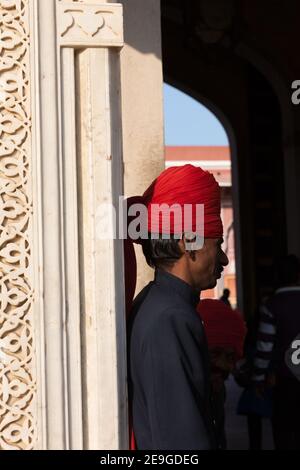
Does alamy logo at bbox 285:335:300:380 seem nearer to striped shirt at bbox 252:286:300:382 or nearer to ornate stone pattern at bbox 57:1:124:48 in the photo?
striped shirt at bbox 252:286:300:382

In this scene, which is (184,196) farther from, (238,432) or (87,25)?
(238,432)

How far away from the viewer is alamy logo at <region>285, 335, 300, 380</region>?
4766mm

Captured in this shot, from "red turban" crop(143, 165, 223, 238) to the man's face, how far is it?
27mm

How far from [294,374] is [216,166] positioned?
691 inches

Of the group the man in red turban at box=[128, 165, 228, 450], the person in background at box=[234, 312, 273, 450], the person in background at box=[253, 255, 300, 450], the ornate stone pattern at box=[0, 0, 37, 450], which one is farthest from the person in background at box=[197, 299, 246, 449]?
the person in background at box=[234, 312, 273, 450]

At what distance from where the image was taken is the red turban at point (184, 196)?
2258 millimetres

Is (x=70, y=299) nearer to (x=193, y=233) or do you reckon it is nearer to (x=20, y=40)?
(x=193, y=233)

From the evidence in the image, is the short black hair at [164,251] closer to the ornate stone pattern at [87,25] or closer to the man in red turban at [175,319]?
the man in red turban at [175,319]

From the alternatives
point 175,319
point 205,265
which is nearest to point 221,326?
point 205,265

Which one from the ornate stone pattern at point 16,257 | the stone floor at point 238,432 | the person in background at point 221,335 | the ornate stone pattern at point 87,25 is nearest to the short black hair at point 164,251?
the ornate stone pattern at point 16,257

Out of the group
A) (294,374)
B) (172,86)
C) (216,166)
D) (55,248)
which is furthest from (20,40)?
(216,166)

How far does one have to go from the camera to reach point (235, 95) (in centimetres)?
980

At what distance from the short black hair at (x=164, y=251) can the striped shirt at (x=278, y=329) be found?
8.35 ft

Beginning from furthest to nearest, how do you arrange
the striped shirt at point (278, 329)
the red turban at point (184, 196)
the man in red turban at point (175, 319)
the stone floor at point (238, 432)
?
1. the stone floor at point (238, 432)
2. the striped shirt at point (278, 329)
3. the red turban at point (184, 196)
4. the man in red turban at point (175, 319)
